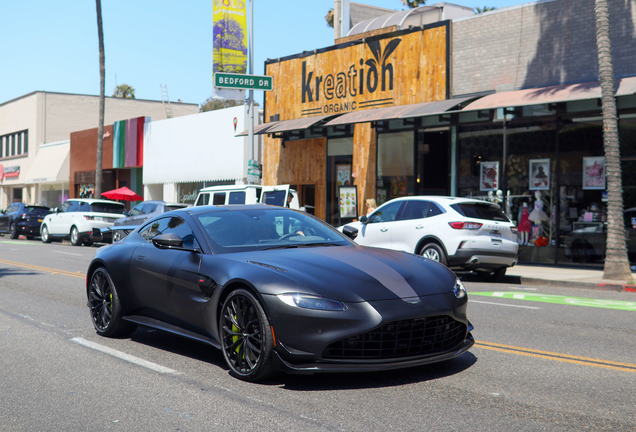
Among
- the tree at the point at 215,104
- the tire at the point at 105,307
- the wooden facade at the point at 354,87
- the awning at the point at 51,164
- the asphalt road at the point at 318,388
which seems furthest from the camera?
the tree at the point at 215,104

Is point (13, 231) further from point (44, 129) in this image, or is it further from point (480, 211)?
point (480, 211)

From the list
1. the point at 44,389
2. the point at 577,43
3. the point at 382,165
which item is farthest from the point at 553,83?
the point at 44,389

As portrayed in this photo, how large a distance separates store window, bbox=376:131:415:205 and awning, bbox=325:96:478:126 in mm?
1232

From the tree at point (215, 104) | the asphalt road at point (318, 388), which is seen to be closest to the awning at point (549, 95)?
the asphalt road at point (318, 388)

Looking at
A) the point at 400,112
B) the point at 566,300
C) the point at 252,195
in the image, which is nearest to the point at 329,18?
the point at 400,112

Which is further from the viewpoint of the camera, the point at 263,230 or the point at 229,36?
the point at 229,36

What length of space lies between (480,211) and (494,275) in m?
1.77

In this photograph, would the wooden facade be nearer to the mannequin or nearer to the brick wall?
the brick wall

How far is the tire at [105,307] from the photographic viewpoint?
24.0ft

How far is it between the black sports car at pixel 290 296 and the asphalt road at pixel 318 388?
0.27 m

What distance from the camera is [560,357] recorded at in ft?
21.1

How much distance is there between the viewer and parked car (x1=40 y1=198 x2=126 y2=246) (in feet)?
86.4

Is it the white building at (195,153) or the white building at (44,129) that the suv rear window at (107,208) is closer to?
the white building at (195,153)

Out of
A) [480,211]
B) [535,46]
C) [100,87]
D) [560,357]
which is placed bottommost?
[560,357]
